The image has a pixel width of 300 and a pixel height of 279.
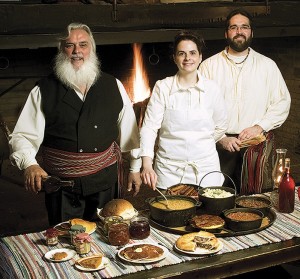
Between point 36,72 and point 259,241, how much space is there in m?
4.29

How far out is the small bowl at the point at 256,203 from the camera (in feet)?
10.3

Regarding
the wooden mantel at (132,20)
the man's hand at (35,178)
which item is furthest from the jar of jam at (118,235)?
the wooden mantel at (132,20)

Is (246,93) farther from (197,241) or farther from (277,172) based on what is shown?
(197,241)

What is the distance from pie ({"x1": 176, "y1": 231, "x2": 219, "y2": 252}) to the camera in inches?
105

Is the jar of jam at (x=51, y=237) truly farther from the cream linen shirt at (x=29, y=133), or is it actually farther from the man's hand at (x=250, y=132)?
the man's hand at (x=250, y=132)

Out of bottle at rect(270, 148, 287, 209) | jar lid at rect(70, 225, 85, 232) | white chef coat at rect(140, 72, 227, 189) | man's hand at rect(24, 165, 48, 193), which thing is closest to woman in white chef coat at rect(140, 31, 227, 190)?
white chef coat at rect(140, 72, 227, 189)

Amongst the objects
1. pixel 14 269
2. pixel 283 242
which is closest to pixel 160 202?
pixel 283 242

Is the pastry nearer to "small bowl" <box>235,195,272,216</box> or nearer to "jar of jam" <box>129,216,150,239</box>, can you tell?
"jar of jam" <box>129,216,150,239</box>

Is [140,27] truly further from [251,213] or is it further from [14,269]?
[14,269]

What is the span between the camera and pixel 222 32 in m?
5.79

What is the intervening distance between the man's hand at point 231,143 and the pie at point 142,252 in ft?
5.22

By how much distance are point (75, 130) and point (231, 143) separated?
1274 millimetres

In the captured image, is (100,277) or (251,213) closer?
(100,277)

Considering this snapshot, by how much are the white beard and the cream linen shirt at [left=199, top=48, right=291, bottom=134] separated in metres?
1.15
